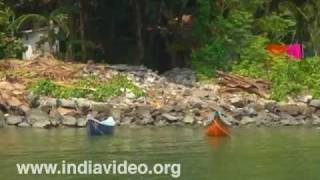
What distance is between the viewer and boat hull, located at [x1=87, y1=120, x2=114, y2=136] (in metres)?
26.1

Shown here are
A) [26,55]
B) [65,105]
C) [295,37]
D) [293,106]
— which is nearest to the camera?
[65,105]

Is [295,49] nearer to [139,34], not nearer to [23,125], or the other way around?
[139,34]

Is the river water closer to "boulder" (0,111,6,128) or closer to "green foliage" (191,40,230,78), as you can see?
"boulder" (0,111,6,128)

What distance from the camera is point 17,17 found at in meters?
38.3

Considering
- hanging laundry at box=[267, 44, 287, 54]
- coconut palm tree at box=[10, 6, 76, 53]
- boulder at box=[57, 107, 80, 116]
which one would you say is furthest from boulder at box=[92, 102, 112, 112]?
hanging laundry at box=[267, 44, 287, 54]

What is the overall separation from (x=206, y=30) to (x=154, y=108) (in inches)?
318

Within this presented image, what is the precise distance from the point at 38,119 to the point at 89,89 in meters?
3.08

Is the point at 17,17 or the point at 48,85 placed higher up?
the point at 17,17

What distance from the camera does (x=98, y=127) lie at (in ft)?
86.2

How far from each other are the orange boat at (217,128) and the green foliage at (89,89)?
6.34 meters

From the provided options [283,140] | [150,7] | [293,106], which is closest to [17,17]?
[150,7]

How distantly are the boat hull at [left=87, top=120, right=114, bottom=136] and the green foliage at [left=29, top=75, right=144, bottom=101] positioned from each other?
5362mm

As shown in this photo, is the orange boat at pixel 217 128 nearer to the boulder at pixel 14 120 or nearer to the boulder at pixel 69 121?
the boulder at pixel 69 121

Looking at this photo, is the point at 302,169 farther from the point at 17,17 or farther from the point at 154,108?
the point at 17,17
